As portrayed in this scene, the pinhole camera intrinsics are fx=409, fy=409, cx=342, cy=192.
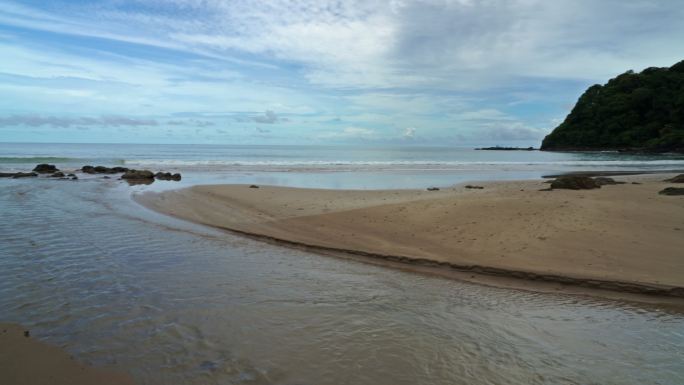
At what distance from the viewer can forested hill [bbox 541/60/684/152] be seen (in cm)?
6931

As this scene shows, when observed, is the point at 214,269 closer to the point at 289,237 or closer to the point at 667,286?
the point at 289,237

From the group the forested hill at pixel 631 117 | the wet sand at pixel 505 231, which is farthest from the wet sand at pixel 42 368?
the forested hill at pixel 631 117

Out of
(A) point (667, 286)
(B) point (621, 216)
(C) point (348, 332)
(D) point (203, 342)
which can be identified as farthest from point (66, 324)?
(B) point (621, 216)

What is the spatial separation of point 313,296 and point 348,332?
1172mm

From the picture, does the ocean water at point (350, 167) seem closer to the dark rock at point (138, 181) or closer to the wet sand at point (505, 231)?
the dark rock at point (138, 181)

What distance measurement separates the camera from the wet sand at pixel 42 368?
10.2 ft

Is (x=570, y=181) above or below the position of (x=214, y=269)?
above

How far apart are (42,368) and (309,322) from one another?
2330 mm

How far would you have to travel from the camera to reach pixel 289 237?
28.5 ft

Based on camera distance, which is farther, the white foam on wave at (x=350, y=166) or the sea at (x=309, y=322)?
the white foam on wave at (x=350, y=166)

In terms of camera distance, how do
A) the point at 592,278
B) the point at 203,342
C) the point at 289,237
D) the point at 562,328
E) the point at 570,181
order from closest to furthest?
the point at 203,342, the point at 562,328, the point at 592,278, the point at 289,237, the point at 570,181

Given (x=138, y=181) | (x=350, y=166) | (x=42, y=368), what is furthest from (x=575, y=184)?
(x=350, y=166)

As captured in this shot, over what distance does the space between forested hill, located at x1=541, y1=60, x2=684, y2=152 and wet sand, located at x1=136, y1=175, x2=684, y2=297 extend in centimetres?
6769

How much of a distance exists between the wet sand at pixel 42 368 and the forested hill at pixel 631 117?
77.3 m
